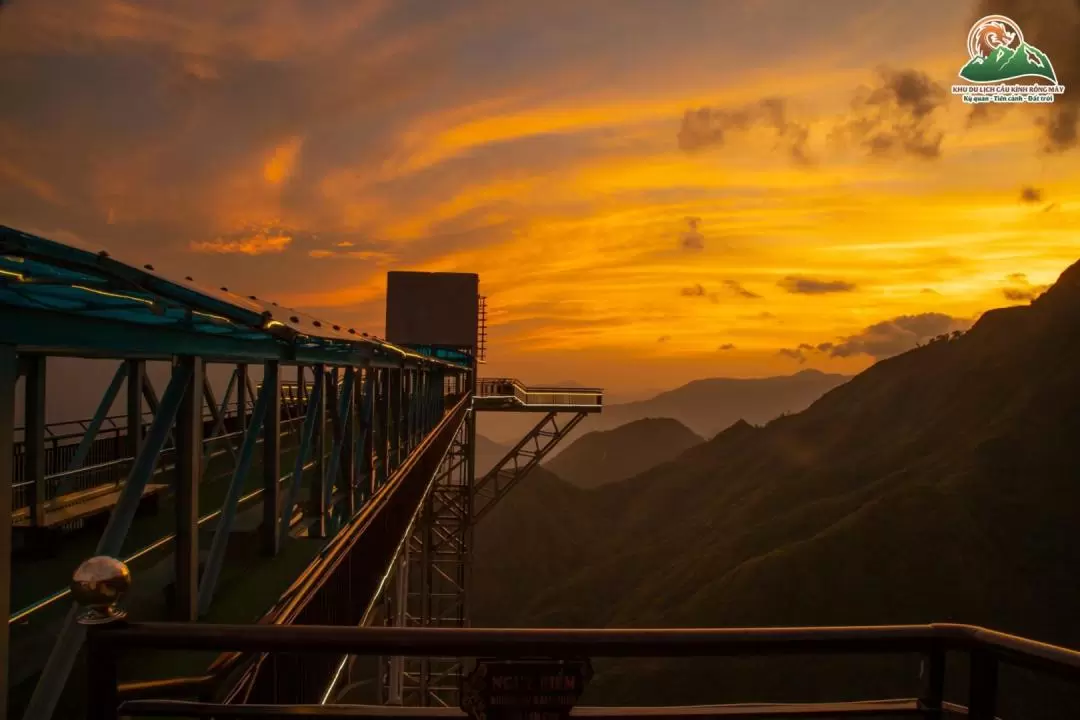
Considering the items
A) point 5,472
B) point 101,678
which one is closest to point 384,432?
point 5,472

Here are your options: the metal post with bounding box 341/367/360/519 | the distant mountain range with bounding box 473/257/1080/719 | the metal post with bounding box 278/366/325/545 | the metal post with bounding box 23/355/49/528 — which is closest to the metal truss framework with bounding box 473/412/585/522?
the metal post with bounding box 341/367/360/519

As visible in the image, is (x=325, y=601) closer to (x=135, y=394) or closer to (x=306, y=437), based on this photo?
(x=306, y=437)

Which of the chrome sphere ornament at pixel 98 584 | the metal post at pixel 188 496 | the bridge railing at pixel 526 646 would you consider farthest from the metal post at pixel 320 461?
the chrome sphere ornament at pixel 98 584

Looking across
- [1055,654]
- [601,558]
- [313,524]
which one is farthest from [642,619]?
[1055,654]

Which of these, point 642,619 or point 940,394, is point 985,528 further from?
point 940,394

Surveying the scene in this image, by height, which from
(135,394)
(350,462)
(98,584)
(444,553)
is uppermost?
(98,584)

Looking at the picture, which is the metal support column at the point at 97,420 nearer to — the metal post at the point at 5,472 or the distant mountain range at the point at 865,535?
the metal post at the point at 5,472

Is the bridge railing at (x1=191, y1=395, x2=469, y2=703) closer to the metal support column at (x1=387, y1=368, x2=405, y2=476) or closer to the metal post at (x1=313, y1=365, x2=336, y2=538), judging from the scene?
the metal post at (x1=313, y1=365, x2=336, y2=538)
